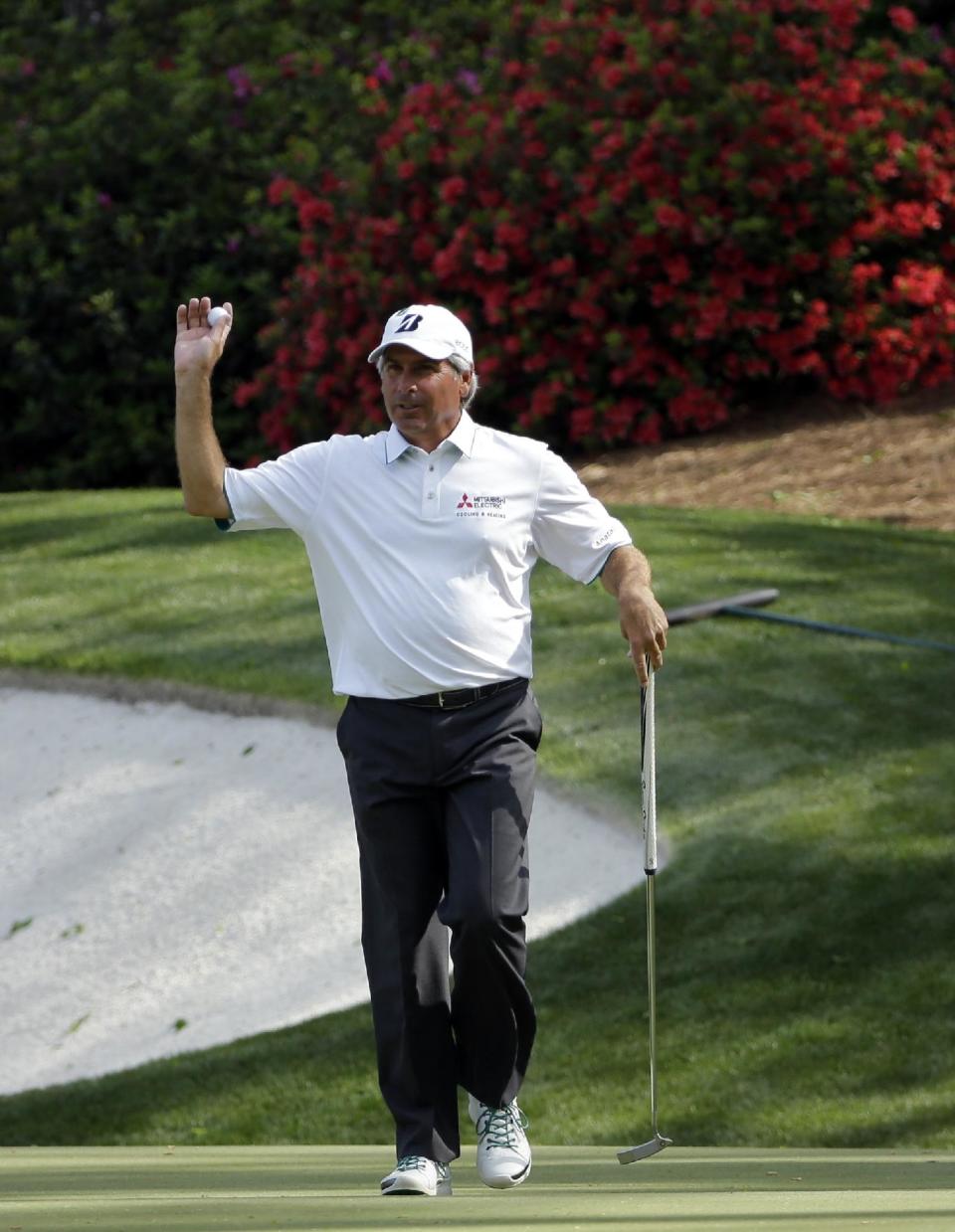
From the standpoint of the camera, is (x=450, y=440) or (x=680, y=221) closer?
(x=450, y=440)

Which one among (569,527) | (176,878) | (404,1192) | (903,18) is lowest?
Answer: (176,878)

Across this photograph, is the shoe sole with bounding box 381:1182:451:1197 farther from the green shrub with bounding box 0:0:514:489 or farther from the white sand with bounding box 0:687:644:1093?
the green shrub with bounding box 0:0:514:489

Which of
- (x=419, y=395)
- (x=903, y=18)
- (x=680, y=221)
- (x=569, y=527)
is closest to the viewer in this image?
(x=419, y=395)

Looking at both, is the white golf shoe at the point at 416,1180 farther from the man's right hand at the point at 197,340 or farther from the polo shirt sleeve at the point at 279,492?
the man's right hand at the point at 197,340

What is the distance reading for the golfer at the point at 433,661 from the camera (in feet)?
14.9

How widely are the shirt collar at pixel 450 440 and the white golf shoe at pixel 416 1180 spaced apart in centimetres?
153

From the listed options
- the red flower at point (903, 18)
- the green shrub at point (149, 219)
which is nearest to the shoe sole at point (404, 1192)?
the red flower at point (903, 18)

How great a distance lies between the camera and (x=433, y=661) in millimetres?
4527

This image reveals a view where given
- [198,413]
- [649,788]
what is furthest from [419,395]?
[649,788]

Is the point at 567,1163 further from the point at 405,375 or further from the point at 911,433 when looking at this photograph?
the point at 911,433

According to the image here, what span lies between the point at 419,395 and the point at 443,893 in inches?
44.8

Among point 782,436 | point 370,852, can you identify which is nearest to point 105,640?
point 782,436

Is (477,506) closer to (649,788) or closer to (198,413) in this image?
(198,413)

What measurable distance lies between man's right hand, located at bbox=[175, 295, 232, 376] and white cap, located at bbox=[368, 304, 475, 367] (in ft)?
1.11
